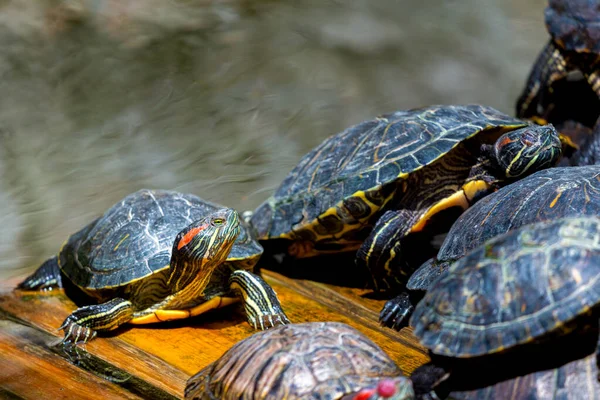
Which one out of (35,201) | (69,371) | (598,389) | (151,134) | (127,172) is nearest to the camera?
(598,389)

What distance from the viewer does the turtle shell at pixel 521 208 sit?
3.37 meters


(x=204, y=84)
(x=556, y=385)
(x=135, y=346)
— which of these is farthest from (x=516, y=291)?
(x=204, y=84)

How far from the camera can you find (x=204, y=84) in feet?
26.0

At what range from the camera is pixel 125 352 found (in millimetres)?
3762

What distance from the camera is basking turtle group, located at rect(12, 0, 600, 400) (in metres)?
2.70

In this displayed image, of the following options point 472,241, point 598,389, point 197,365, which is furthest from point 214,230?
point 598,389

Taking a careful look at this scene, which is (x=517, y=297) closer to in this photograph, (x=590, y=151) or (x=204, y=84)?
(x=590, y=151)

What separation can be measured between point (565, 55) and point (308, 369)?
408 cm

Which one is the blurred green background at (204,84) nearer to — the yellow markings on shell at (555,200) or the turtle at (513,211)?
the turtle at (513,211)

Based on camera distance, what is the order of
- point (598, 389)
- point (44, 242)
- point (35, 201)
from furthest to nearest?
point (35, 201) → point (44, 242) → point (598, 389)

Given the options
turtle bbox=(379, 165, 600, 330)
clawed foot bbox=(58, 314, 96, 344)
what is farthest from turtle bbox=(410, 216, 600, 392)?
clawed foot bbox=(58, 314, 96, 344)

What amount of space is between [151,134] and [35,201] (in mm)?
1458

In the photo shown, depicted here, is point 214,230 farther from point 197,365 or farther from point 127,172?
point 127,172

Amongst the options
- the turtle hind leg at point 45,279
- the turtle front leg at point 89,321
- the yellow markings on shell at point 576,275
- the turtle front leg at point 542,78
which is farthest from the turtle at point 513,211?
the turtle front leg at point 542,78
